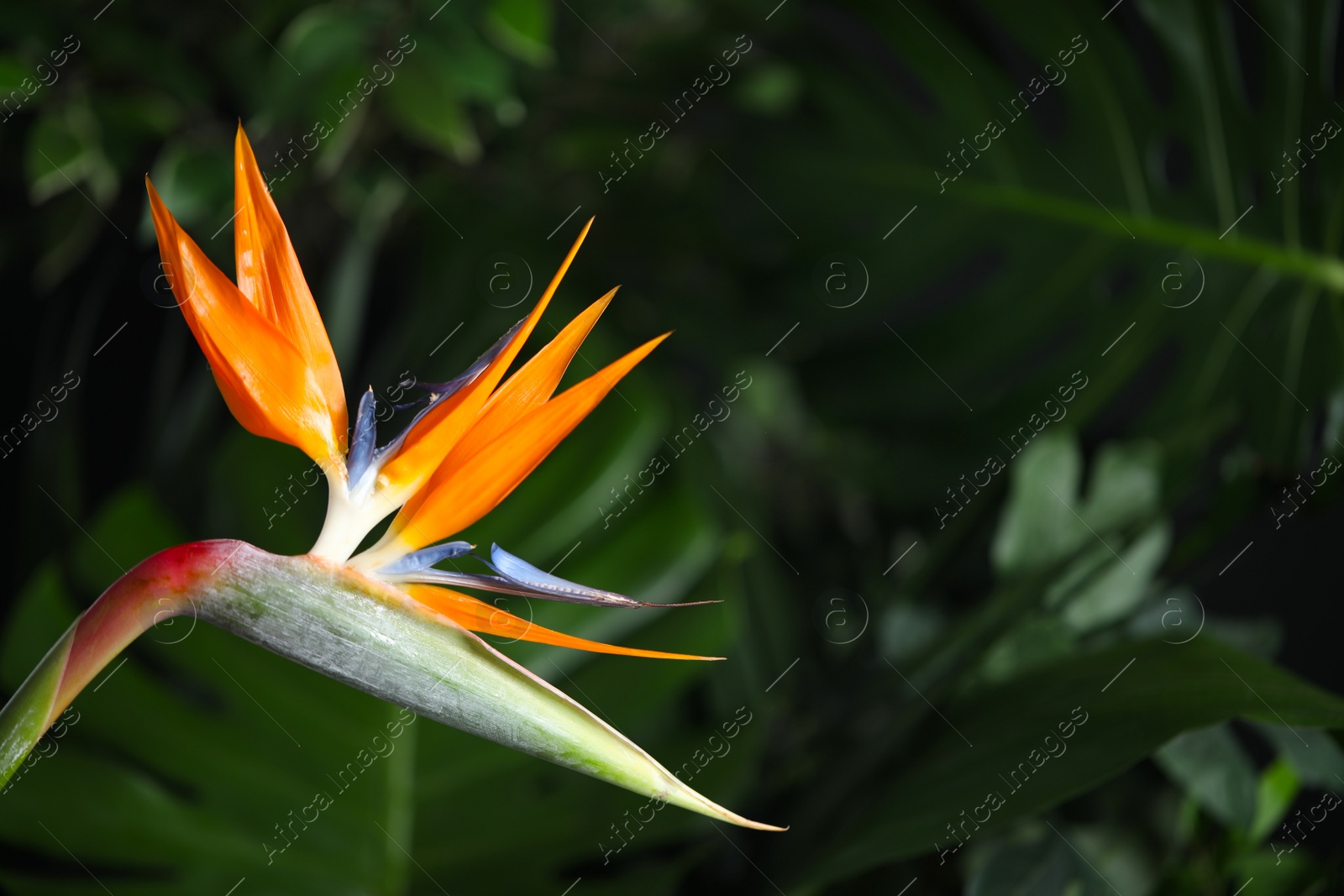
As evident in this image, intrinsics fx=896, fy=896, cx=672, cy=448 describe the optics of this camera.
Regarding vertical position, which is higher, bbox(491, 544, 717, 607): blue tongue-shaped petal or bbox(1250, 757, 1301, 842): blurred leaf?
bbox(491, 544, 717, 607): blue tongue-shaped petal

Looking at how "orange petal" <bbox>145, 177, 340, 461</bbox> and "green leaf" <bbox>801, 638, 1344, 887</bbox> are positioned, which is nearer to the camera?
"orange petal" <bbox>145, 177, 340, 461</bbox>

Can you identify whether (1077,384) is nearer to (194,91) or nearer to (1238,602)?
(1238,602)

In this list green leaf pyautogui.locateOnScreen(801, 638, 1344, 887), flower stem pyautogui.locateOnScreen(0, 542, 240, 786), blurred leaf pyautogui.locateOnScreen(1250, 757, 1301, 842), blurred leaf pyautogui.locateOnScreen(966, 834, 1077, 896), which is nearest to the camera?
flower stem pyautogui.locateOnScreen(0, 542, 240, 786)

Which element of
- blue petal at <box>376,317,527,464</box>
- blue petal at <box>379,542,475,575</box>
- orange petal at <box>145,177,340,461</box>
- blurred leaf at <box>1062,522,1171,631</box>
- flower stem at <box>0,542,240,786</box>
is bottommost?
blurred leaf at <box>1062,522,1171,631</box>

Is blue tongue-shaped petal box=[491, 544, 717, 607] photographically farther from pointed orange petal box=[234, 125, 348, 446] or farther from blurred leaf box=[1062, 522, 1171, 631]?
blurred leaf box=[1062, 522, 1171, 631]

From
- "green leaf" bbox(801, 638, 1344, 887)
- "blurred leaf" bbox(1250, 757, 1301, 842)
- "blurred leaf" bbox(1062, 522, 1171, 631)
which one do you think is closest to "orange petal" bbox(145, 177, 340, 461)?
"green leaf" bbox(801, 638, 1344, 887)

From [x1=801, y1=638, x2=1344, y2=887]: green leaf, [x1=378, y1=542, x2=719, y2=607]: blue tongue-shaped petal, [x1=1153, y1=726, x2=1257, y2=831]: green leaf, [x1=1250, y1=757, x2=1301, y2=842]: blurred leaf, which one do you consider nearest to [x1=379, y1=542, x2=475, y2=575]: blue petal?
[x1=378, y1=542, x2=719, y2=607]: blue tongue-shaped petal

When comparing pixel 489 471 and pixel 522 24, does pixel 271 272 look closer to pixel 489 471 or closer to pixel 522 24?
pixel 489 471

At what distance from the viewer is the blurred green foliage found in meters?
0.68

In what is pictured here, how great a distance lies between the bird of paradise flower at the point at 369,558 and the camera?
262mm

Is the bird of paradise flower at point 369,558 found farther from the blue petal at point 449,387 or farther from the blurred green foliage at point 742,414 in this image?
the blurred green foliage at point 742,414

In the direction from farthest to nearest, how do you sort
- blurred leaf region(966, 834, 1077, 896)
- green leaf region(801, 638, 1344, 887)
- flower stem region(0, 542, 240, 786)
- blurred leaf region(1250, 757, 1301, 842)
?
blurred leaf region(1250, 757, 1301, 842) < blurred leaf region(966, 834, 1077, 896) < green leaf region(801, 638, 1344, 887) < flower stem region(0, 542, 240, 786)

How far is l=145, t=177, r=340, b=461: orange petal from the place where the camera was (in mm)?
272

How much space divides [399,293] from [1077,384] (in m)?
0.76
